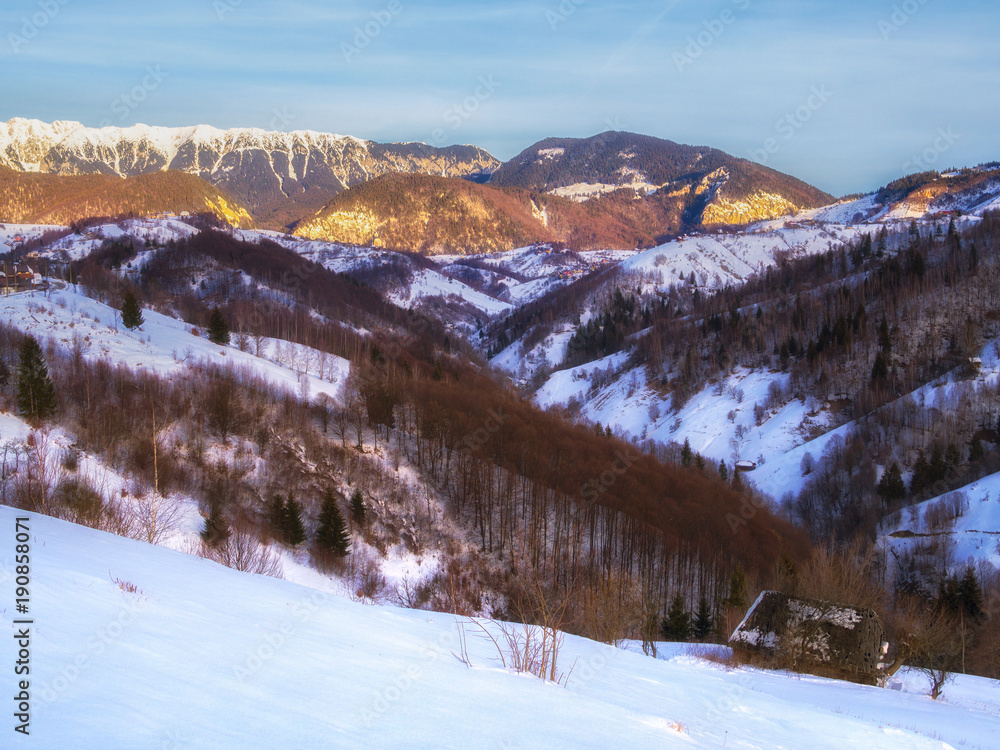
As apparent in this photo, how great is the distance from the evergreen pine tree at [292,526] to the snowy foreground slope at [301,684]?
37.4 m

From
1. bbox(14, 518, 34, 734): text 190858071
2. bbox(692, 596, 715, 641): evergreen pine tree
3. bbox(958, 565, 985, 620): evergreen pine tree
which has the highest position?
bbox(14, 518, 34, 734): text 190858071

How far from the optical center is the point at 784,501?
96375 millimetres

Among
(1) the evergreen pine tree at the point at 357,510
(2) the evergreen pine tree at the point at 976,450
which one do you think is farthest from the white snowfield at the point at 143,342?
(2) the evergreen pine tree at the point at 976,450

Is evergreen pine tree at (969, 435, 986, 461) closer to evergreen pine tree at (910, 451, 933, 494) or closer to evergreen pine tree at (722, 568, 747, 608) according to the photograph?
evergreen pine tree at (910, 451, 933, 494)

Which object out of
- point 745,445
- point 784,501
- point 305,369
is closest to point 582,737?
point 305,369

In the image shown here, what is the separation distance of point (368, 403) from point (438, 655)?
6464 centimetres

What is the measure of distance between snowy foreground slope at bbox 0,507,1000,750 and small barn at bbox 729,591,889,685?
12.9 metres

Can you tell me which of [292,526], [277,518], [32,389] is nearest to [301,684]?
[292,526]

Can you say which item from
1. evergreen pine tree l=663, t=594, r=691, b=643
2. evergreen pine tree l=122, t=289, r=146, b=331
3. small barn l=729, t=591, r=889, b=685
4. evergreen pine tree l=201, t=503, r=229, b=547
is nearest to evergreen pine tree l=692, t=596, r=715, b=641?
evergreen pine tree l=663, t=594, r=691, b=643

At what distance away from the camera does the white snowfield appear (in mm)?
65688

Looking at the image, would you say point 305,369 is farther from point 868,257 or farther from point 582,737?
point 868,257

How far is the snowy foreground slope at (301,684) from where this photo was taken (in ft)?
20.6

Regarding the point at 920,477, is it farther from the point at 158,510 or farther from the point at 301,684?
the point at 301,684

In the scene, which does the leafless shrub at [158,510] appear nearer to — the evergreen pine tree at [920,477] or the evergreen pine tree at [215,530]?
the evergreen pine tree at [215,530]
